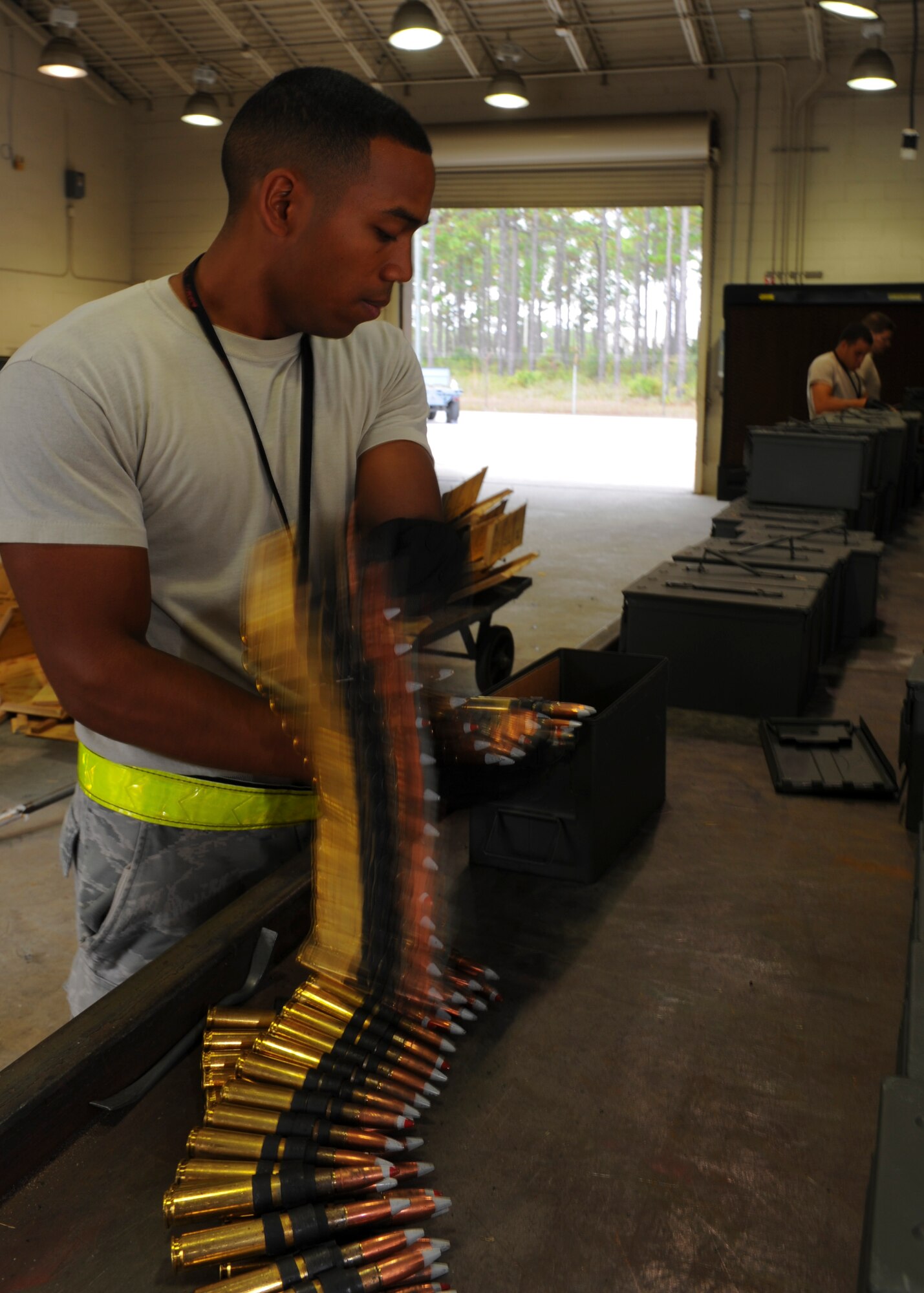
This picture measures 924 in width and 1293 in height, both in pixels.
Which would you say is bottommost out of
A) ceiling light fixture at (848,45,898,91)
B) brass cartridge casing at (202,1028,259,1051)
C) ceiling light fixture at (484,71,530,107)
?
brass cartridge casing at (202,1028,259,1051)

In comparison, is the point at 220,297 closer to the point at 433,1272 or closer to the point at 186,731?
the point at 186,731

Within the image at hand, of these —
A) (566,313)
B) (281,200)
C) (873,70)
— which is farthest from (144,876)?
(566,313)

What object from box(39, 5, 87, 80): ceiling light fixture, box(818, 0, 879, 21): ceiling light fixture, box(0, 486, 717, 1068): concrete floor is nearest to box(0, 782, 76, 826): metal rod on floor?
box(0, 486, 717, 1068): concrete floor

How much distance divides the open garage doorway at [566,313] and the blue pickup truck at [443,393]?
67.9 inches

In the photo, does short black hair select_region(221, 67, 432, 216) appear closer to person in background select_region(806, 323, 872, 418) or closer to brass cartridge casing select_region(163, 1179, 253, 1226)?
brass cartridge casing select_region(163, 1179, 253, 1226)

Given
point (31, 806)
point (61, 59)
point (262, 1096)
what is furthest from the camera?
point (61, 59)

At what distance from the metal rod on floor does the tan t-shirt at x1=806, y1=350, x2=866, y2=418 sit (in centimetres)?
487

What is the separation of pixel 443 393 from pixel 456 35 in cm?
801

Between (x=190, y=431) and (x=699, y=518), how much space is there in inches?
340

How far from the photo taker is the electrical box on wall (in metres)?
11.8

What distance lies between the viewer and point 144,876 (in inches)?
48.0

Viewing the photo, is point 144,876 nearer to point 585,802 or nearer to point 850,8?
point 585,802

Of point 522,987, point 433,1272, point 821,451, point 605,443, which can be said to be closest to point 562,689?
point 522,987

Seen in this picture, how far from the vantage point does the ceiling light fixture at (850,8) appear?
639 cm
